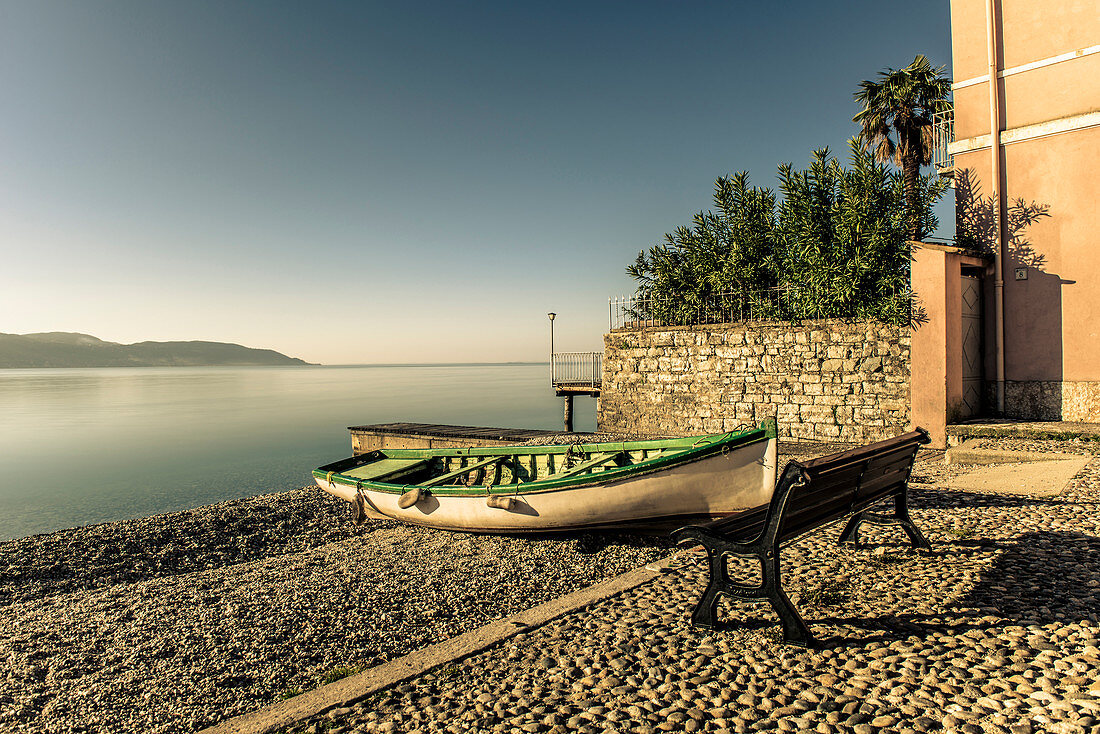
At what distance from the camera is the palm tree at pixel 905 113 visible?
17266mm

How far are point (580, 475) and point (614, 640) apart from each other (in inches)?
109

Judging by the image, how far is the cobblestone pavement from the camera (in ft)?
8.57

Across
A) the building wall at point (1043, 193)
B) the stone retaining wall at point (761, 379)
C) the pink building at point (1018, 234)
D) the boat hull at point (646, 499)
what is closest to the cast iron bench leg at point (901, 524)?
the boat hull at point (646, 499)

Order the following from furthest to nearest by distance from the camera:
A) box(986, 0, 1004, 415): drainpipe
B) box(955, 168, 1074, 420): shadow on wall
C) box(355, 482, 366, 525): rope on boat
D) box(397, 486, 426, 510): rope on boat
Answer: box(986, 0, 1004, 415): drainpipe, box(955, 168, 1074, 420): shadow on wall, box(355, 482, 366, 525): rope on boat, box(397, 486, 426, 510): rope on boat

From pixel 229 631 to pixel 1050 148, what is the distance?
48.6ft

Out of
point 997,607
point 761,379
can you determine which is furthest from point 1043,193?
point 997,607

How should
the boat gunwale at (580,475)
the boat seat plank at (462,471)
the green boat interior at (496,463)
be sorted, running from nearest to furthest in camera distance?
the boat gunwale at (580,475)
the green boat interior at (496,463)
the boat seat plank at (462,471)

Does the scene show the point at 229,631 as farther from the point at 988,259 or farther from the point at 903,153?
the point at 903,153

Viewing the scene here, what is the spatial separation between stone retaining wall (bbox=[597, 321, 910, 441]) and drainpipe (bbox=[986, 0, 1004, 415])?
1530 millimetres

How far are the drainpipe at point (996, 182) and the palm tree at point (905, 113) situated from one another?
5.28m

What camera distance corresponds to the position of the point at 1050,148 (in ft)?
37.4

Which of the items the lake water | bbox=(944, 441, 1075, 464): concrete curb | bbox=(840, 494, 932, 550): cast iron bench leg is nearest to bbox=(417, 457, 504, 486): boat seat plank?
bbox=(840, 494, 932, 550): cast iron bench leg

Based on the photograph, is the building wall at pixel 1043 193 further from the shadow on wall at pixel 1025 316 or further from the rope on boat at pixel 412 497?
the rope on boat at pixel 412 497

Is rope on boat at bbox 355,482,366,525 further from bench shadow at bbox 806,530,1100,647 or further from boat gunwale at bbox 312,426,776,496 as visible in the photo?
bench shadow at bbox 806,530,1100,647
